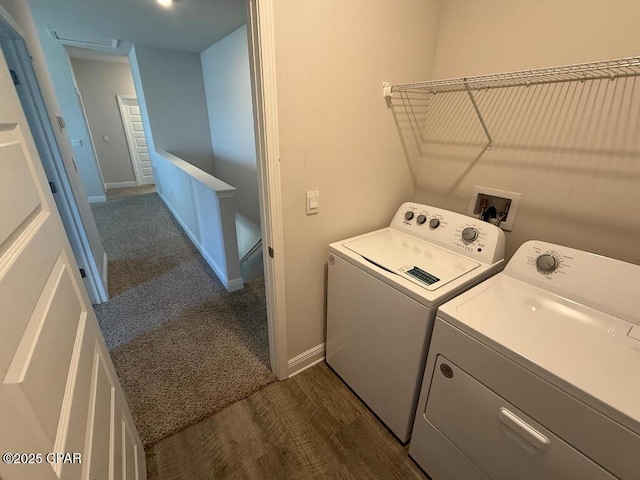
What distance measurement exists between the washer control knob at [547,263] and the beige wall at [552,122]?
0.88 feet

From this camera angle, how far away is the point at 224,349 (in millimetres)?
1948

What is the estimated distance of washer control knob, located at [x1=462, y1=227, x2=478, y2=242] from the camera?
139cm

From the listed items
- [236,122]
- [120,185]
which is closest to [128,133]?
[120,185]

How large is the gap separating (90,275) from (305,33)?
2.44 metres

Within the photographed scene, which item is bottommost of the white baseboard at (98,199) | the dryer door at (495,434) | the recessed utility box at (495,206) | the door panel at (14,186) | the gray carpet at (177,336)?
the gray carpet at (177,336)

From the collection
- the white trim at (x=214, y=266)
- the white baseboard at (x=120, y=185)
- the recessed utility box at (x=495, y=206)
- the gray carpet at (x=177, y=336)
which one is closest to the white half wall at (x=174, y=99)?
the white trim at (x=214, y=266)

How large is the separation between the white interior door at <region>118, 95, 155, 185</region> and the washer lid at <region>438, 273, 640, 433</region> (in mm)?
7025

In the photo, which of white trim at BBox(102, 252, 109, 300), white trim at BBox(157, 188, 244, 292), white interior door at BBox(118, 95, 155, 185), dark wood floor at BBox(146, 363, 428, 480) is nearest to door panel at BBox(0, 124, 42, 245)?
dark wood floor at BBox(146, 363, 428, 480)

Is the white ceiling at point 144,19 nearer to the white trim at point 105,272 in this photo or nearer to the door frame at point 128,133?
the door frame at point 128,133

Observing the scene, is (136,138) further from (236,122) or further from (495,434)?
(495,434)

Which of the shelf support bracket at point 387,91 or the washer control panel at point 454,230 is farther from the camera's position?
the shelf support bracket at point 387,91

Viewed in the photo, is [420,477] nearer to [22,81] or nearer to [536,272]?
[536,272]

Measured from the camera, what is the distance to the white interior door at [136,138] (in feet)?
19.2

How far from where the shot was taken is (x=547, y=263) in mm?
1149
